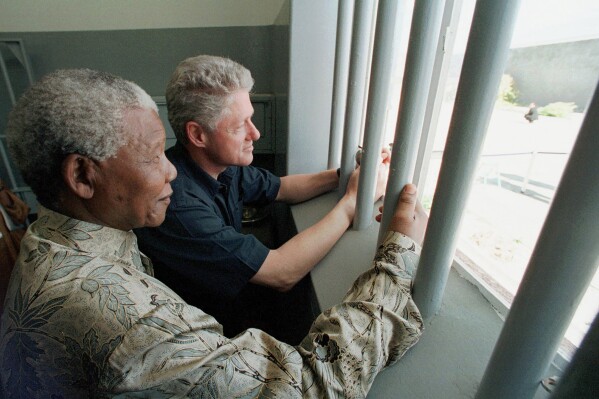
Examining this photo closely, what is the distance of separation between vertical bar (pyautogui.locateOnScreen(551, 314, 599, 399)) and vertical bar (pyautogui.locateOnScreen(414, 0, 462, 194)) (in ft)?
2.78

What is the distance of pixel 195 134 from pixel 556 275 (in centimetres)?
99

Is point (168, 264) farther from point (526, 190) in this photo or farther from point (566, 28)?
point (566, 28)

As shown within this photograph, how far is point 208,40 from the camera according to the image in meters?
2.31

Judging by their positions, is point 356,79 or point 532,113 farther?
point 356,79

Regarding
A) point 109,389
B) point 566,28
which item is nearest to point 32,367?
point 109,389

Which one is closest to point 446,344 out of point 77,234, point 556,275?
point 556,275

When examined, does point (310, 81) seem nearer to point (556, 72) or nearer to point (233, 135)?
point (233, 135)

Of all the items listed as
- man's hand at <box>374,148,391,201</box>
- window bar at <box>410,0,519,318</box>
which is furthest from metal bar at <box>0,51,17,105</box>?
window bar at <box>410,0,519,318</box>

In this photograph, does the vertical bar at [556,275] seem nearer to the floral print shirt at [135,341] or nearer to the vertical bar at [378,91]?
the floral print shirt at [135,341]

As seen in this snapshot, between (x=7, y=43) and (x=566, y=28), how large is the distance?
2.96 m

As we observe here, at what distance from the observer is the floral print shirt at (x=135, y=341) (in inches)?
18.7

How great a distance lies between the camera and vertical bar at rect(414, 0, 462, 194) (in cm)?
87

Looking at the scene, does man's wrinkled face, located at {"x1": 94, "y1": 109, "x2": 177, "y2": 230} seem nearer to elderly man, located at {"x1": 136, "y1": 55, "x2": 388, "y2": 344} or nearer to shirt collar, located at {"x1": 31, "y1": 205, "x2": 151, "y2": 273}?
shirt collar, located at {"x1": 31, "y1": 205, "x2": 151, "y2": 273}

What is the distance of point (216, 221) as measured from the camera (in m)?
0.94
